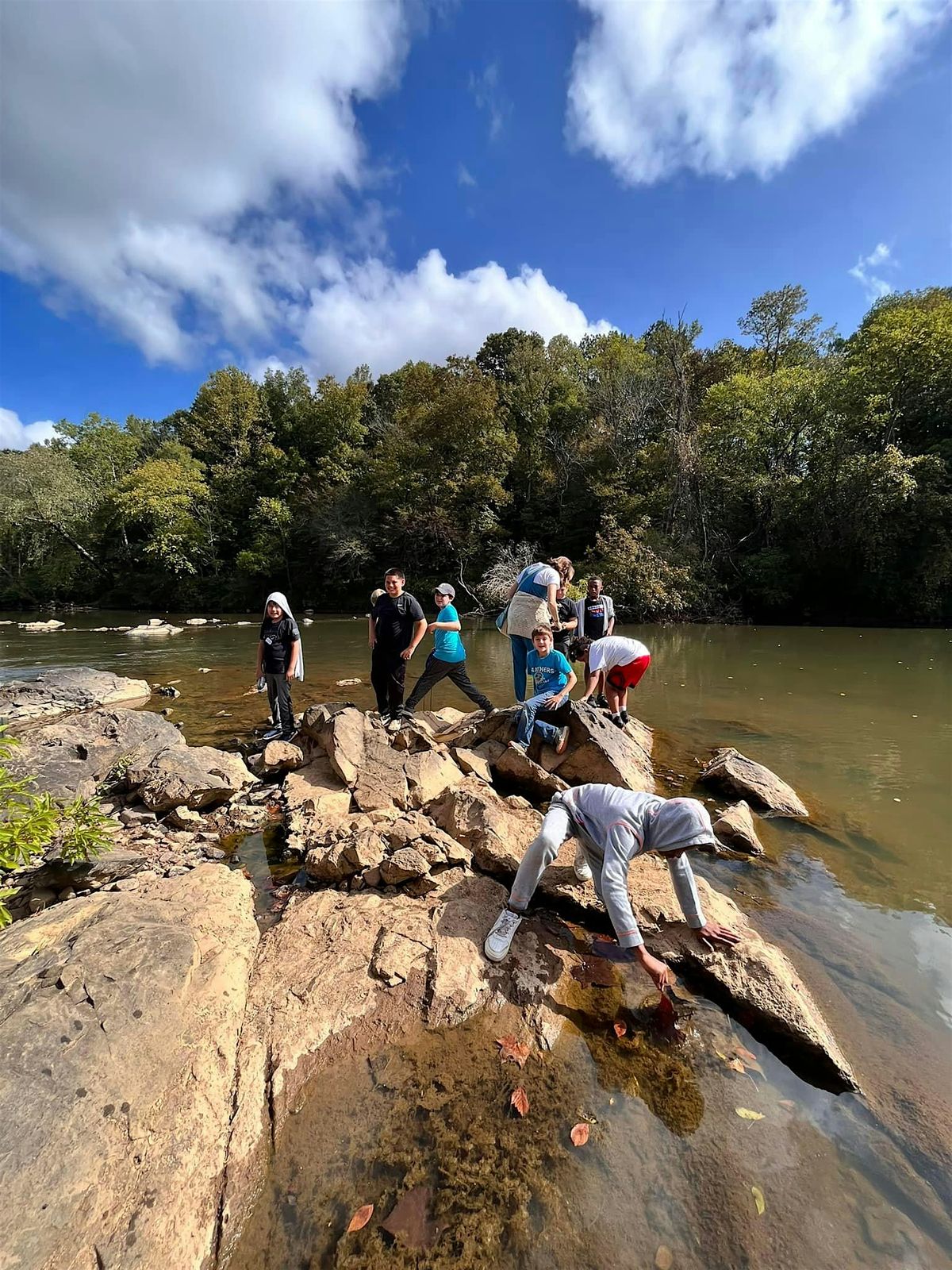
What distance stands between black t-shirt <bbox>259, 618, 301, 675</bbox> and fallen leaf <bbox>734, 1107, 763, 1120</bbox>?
591 cm

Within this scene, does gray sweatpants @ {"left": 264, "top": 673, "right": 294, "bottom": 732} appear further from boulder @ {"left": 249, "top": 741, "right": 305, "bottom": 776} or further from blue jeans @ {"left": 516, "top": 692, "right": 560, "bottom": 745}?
blue jeans @ {"left": 516, "top": 692, "right": 560, "bottom": 745}

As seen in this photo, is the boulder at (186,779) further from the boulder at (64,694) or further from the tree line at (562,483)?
the tree line at (562,483)

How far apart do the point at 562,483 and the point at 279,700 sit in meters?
26.4

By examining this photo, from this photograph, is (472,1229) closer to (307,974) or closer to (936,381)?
(307,974)

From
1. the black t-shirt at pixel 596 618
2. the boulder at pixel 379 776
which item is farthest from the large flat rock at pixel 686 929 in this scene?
the black t-shirt at pixel 596 618

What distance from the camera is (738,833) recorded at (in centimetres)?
450

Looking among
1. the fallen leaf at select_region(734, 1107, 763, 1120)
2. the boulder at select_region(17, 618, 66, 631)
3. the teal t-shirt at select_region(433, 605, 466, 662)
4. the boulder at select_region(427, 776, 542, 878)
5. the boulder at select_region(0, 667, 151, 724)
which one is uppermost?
the teal t-shirt at select_region(433, 605, 466, 662)

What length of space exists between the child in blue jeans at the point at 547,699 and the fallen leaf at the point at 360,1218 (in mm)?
3758

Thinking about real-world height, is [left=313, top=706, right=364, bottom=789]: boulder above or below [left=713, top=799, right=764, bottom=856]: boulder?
above

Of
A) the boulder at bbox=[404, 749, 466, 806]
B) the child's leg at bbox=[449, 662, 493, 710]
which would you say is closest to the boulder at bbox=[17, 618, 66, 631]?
the child's leg at bbox=[449, 662, 493, 710]

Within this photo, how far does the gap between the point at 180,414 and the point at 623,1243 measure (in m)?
62.3

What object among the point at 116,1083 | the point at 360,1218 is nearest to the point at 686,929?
the point at 360,1218

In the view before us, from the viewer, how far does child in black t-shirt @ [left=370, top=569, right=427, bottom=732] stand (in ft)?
20.9

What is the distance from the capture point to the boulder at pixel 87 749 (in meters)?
5.04
